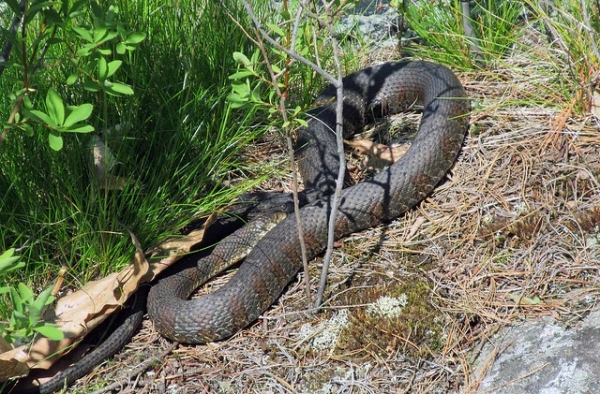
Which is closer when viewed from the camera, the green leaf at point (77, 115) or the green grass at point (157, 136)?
the green leaf at point (77, 115)

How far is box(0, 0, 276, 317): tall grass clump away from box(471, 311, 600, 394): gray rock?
1915mm

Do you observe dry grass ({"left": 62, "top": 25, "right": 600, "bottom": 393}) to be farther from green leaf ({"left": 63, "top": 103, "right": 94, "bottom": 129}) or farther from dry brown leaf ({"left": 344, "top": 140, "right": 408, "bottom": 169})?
green leaf ({"left": 63, "top": 103, "right": 94, "bottom": 129})

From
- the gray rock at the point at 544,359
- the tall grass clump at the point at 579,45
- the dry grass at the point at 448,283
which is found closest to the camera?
the gray rock at the point at 544,359

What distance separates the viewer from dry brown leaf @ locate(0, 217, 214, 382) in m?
3.98

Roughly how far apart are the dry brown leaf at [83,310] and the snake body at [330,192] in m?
0.17

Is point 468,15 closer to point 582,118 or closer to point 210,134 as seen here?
point 582,118

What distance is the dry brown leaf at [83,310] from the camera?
13.1 ft

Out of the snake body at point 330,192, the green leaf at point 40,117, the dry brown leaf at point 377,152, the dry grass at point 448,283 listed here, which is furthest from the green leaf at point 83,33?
the dry brown leaf at point 377,152

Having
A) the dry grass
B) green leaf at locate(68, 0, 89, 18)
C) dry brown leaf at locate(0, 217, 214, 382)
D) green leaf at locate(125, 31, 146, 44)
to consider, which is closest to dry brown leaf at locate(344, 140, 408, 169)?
the dry grass

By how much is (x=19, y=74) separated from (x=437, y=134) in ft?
8.59

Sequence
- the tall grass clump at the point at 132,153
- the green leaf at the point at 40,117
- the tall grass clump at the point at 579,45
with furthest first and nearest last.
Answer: the tall grass clump at the point at 579,45 → the tall grass clump at the point at 132,153 → the green leaf at the point at 40,117

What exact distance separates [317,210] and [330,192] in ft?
1.00

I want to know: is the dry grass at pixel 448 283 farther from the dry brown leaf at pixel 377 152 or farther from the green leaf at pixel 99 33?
the green leaf at pixel 99 33

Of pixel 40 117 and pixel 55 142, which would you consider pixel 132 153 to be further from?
pixel 40 117
